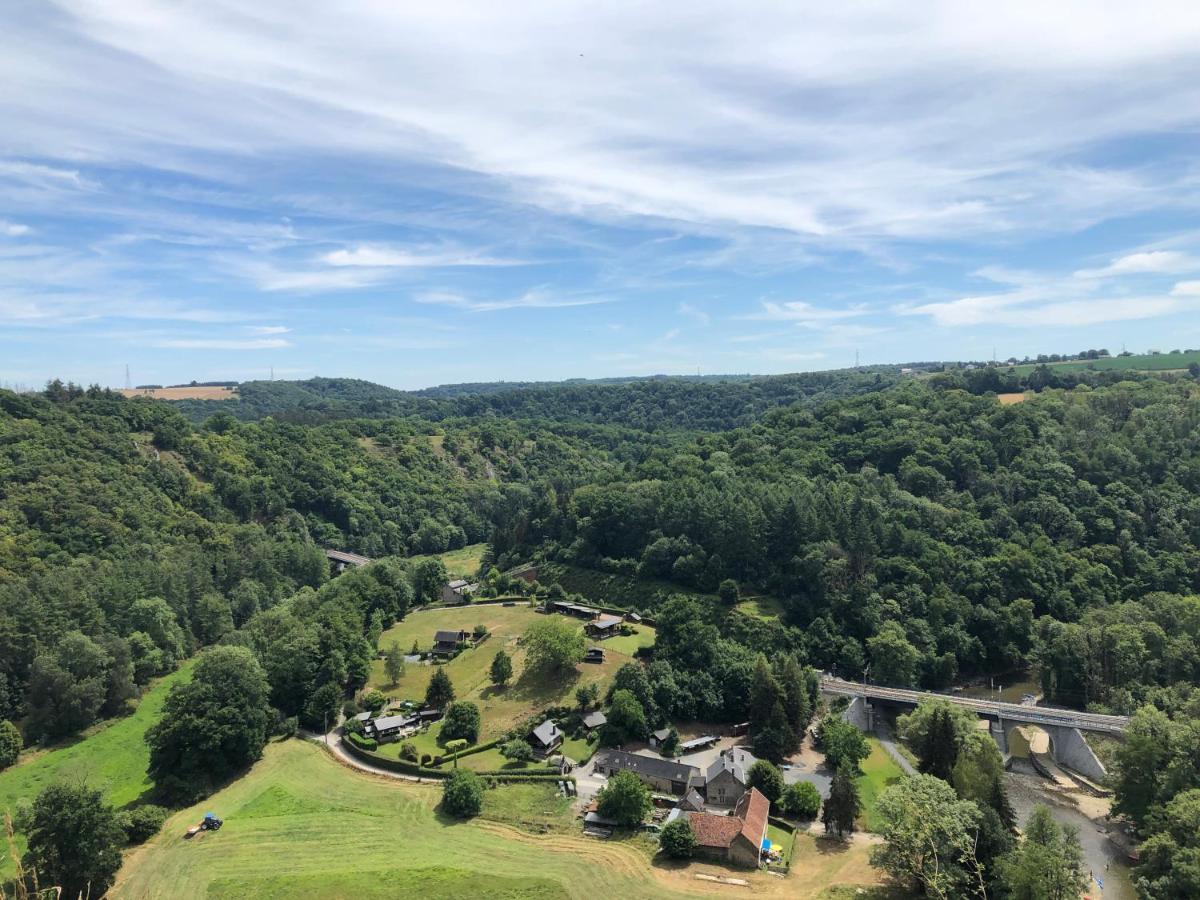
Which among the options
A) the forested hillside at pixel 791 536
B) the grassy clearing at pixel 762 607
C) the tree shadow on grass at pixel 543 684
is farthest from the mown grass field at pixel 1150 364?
the tree shadow on grass at pixel 543 684

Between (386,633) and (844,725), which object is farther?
(386,633)

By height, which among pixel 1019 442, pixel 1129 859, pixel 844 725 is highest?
pixel 1019 442

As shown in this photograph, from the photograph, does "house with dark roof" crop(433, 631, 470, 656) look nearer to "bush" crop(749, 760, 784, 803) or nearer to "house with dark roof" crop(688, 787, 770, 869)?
"bush" crop(749, 760, 784, 803)

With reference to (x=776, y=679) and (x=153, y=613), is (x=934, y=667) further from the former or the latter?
(x=153, y=613)

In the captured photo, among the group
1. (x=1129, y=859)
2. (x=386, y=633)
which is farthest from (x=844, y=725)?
(x=386, y=633)

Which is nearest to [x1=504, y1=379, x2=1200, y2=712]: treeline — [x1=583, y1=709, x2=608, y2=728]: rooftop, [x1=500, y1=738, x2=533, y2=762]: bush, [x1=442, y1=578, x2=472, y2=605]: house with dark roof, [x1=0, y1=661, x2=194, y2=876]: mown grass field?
[x1=442, y1=578, x2=472, y2=605]: house with dark roof

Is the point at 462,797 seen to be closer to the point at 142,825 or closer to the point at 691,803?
the point at 691,803

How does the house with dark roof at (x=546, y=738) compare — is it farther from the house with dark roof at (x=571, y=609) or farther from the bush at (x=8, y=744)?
the bush at (x=8, y=744)
